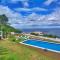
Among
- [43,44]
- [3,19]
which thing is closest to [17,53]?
[43,44]

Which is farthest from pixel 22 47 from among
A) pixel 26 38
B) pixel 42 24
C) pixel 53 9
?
pixel 53 9

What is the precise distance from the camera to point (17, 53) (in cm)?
802

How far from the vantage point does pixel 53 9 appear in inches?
367

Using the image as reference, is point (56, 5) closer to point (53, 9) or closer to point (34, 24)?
point (53, 9)

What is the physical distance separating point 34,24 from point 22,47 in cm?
131

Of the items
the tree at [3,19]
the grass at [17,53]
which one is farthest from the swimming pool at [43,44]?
the tree at [3,19]

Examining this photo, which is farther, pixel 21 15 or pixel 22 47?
pixel 21 15

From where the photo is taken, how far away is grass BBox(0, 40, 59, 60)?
24.6ft

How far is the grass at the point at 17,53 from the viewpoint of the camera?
7489 mm

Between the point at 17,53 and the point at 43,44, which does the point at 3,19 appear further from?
the point at 17,53

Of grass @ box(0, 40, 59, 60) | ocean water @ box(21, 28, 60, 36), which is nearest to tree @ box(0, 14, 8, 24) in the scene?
ocean water @ box(21, 28, 60, 36)

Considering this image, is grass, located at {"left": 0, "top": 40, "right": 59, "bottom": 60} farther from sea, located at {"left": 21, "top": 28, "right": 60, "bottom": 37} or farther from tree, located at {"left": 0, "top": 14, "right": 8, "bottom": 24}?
tree, located at {"left": 0, "top": 14, "right": 8, "bottom": 24}

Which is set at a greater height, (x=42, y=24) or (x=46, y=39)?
(x=42, y=24)

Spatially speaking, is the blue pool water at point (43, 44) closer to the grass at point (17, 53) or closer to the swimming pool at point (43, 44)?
the swimming pool at point (43, 44)
